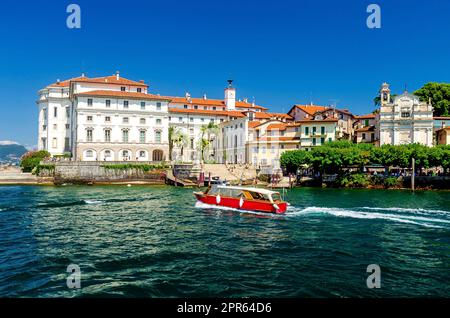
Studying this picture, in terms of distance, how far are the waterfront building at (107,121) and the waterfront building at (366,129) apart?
1864 inches

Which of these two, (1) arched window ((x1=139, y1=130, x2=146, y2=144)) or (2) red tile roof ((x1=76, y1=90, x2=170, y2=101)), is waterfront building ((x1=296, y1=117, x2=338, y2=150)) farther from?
(1) arched window ((x1=139, y1=130, x2=146, y2=144))

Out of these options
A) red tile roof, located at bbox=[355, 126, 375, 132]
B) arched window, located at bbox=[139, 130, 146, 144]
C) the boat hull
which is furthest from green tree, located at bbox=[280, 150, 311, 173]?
the boat hull

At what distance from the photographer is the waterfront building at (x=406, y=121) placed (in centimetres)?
7772

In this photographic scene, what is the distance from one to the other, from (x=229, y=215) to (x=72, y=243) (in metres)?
14.8

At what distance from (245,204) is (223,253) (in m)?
15.5

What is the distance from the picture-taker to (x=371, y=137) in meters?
88.1

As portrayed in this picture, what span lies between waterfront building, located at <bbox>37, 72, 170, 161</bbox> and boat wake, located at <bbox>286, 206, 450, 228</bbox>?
5295 centimetres

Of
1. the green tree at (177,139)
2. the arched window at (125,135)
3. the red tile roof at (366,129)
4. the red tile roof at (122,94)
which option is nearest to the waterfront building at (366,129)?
the red tile roof at (366,129)

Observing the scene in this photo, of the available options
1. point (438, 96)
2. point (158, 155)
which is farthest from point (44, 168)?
point (438, 96)

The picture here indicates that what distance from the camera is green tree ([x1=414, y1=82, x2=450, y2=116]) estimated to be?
8931 cm

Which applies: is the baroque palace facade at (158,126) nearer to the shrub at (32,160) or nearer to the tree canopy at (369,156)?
the shrub at (32,160)

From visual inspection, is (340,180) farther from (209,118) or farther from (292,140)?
(209,118)

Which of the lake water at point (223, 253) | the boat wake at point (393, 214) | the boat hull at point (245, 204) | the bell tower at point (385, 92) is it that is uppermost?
the bell tower at point (385, 92)

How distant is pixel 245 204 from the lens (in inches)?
1353
